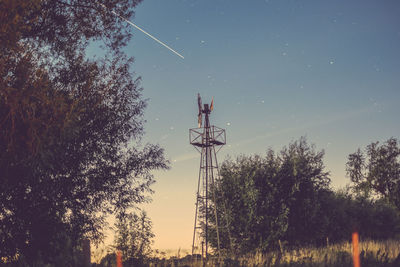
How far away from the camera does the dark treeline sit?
2762 centimetres

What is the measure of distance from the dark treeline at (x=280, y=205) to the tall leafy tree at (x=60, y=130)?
Answer: 9.72 m

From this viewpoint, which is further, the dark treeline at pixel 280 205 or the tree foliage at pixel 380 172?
the tree foliage at pixel 380 172

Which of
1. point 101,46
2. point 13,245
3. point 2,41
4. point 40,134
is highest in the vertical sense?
point 101,46

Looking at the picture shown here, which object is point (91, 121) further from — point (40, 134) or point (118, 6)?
point (118, 6)

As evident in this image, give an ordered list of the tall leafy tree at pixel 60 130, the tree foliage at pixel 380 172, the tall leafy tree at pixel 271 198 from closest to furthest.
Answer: the tall leafy tree at pixel 60 130 < the tall leafy tree at pixel 271 198 < the tree foliage at pixel 380 172

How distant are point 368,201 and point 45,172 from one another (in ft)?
119

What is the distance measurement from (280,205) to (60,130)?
20018 millimetres

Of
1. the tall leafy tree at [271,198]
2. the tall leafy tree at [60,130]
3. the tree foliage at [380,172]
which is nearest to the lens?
the tall leafy tree at [60,130]

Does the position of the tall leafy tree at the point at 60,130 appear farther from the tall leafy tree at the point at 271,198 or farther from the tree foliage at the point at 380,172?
the tree foliage at the point at 380,172

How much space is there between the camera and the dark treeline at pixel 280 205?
27.6m

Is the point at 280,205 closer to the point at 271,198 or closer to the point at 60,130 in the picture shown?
the point at 271,198

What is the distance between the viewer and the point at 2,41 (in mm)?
12664

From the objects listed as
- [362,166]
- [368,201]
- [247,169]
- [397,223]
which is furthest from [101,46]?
[362,166]

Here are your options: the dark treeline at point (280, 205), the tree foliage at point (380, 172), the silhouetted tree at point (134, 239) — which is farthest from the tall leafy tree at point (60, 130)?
the tree foliage at point (380, 172)
